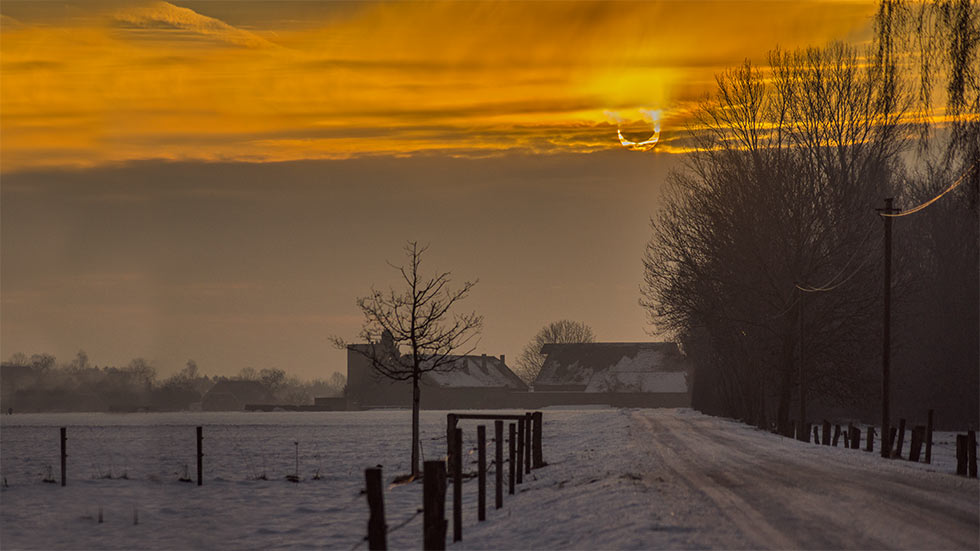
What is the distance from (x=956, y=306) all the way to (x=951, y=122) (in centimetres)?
5043

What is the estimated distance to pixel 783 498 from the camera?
52.0ft

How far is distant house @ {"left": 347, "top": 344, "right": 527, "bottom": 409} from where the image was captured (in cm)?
13012

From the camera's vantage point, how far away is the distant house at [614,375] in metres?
131

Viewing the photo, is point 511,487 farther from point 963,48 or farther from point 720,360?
point 720,360

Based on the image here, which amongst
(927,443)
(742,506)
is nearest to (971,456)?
(927,443)

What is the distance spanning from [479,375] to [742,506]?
126 m

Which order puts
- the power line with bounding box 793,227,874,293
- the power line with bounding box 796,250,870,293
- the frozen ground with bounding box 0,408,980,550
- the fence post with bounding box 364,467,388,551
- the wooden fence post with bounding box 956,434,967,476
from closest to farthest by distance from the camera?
the fence post with bounding box 364,467,388,551
the frozen ground with bounding box 0,408,980,550
the wooden fence post with bounding box 956,434,967,476
the power line with bounding box 796,250,870,293
the power line with bounding box 793,227,874,293

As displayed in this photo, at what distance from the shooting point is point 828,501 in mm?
15305

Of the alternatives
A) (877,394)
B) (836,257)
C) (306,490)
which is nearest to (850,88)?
(836,257)

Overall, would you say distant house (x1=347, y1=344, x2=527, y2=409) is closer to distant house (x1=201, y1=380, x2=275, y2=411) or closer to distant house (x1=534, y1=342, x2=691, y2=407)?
distant house (x1=534, y1=342, x2=691, y2=407)

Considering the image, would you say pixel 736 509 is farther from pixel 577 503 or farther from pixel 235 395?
pixel 235 395

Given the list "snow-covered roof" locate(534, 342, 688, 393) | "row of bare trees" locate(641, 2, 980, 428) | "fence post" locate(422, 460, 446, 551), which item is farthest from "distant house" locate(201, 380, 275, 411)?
"fence post" locate(422, 460, 446, 551)

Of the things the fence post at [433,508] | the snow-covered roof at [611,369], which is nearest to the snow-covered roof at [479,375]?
the snow-covered roof at [611,369]

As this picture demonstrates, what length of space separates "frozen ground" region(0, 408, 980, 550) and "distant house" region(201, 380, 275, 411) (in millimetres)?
138341
